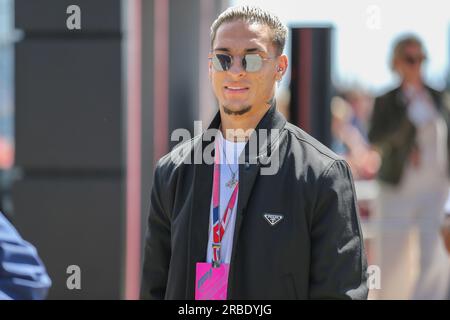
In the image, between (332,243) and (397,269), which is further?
(397,269)

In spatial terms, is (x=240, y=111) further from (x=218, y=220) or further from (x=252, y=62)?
(x=218, y=220)

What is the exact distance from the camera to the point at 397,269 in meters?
5.72

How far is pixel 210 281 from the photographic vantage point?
248cm

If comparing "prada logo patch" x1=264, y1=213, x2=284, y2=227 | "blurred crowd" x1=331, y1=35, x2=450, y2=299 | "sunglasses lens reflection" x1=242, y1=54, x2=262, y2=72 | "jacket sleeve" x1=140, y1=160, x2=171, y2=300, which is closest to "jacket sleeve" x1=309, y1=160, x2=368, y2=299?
"prada logo patch" x1=264, y1=213, x2=284, y2=227

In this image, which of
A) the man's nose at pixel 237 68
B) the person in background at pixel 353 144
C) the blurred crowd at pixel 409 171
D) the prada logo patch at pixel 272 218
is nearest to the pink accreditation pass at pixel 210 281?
the prada logo patch at pixel 272 218

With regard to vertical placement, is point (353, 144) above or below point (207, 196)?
below

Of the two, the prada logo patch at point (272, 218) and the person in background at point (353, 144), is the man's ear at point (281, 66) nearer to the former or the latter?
the prada logo patch at point (272, 218)

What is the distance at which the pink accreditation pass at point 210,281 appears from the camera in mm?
2469

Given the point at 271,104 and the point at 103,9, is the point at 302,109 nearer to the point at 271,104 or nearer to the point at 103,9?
the point at 103,9

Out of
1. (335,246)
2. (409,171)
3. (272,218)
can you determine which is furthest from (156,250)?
(409,171)

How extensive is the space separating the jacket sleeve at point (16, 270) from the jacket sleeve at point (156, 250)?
33 centimetres

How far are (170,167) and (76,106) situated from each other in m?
2.37

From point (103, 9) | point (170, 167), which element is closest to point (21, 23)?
point (103, 9)

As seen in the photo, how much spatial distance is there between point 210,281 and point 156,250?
25 centimetres
